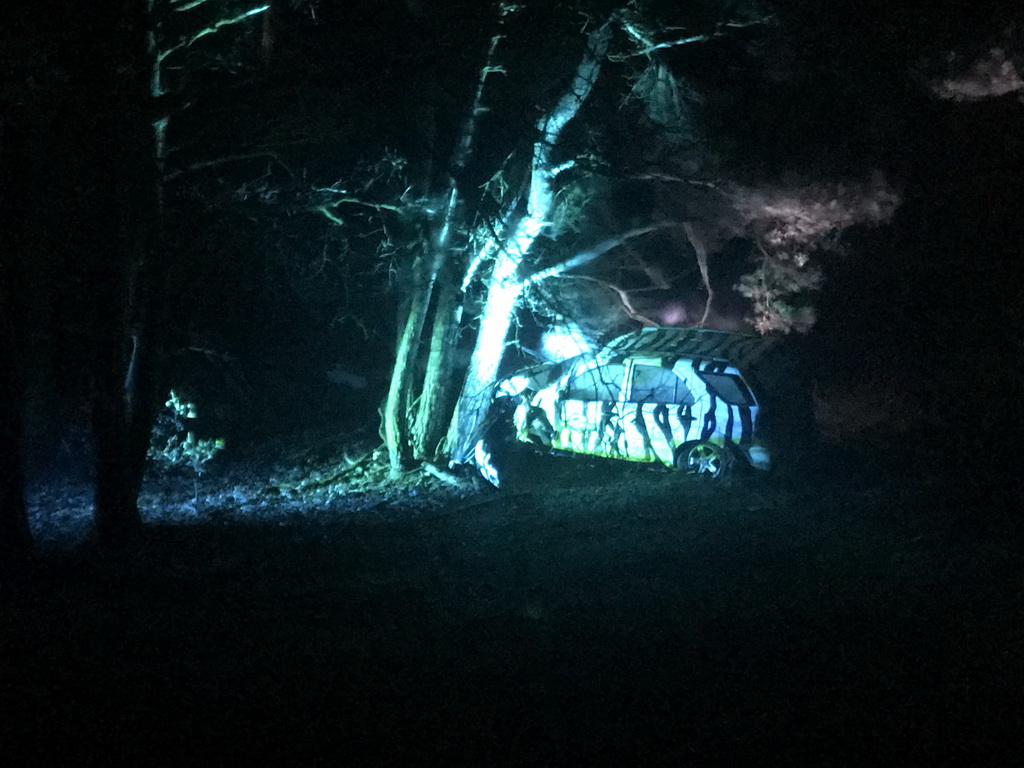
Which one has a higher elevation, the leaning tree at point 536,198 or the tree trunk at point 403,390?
the leaning tree at point 536,198

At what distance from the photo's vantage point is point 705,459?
1320cm

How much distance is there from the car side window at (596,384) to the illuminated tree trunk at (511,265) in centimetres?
121

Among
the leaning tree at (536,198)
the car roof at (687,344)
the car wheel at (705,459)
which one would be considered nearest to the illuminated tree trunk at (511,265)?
the leaning tree at (536,198)

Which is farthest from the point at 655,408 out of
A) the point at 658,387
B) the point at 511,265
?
the point at 511,265

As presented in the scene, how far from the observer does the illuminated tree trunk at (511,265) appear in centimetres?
1220

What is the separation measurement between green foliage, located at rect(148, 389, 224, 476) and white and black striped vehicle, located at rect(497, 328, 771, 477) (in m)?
4.91

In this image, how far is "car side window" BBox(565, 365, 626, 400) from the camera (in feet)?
45.4

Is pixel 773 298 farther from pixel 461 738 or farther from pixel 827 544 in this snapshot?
pixel 461 738

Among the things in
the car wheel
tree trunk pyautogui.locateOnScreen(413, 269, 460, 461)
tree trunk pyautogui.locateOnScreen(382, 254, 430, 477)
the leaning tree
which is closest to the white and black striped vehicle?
the car wheel

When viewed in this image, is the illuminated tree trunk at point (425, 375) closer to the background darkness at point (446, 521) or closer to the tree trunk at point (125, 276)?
the background darkness at point (446, 521)

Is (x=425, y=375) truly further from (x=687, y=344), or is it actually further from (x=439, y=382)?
(x=687, y=344)

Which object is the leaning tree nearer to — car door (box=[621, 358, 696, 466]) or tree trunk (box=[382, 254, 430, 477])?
tree trunk (box=[382, 254, 430, 477])

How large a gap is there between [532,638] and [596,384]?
775 cm

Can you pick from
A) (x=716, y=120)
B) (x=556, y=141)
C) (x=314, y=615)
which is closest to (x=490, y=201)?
(x=556, y=141)
